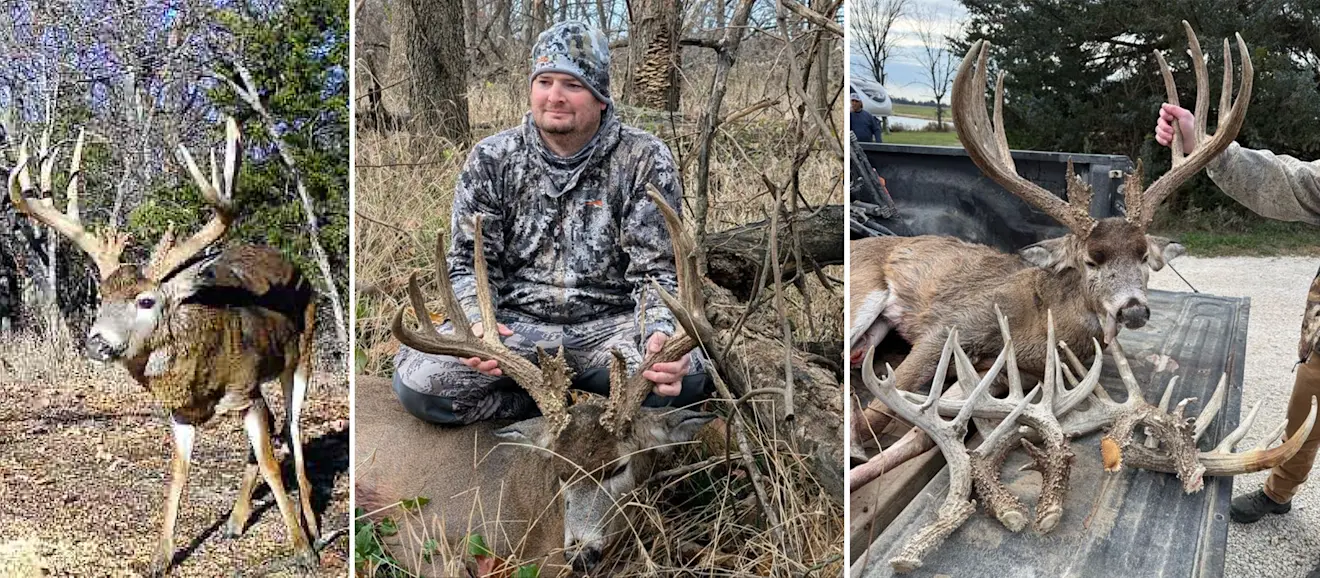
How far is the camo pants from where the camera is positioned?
9.45 feet

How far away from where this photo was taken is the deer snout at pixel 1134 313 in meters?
2.90

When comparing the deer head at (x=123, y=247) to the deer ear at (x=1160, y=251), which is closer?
the deer head at (x=123, y=247)

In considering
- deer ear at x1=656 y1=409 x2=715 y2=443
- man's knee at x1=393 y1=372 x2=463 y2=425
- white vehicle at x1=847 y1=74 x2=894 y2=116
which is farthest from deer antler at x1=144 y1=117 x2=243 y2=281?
white vehicle at x1=847 y1=74 x2=894 y2=116

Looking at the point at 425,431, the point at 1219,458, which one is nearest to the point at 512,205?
the point at 425,431

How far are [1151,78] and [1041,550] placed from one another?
1457 millimetres

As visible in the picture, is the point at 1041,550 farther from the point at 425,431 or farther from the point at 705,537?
the point at 425,431

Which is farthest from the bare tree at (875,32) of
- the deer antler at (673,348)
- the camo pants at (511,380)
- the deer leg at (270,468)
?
the deer leg at (270,468)

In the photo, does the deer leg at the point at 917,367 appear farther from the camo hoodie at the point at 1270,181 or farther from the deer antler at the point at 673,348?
the camo hoodie at the point at 1270,181

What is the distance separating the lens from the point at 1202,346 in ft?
11.5

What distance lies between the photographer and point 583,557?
2.64 metres

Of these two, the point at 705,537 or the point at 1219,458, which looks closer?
the point at 1219,458

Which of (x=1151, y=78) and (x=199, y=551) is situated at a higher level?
(x=1151, y=78)

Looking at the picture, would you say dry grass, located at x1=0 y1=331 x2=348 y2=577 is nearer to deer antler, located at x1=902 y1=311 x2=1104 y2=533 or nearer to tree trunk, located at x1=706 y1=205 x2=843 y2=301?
deer antler, located at x1=902 y1=311 x2=1104 y2=533

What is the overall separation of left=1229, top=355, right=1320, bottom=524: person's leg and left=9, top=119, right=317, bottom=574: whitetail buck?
10.3 feet
